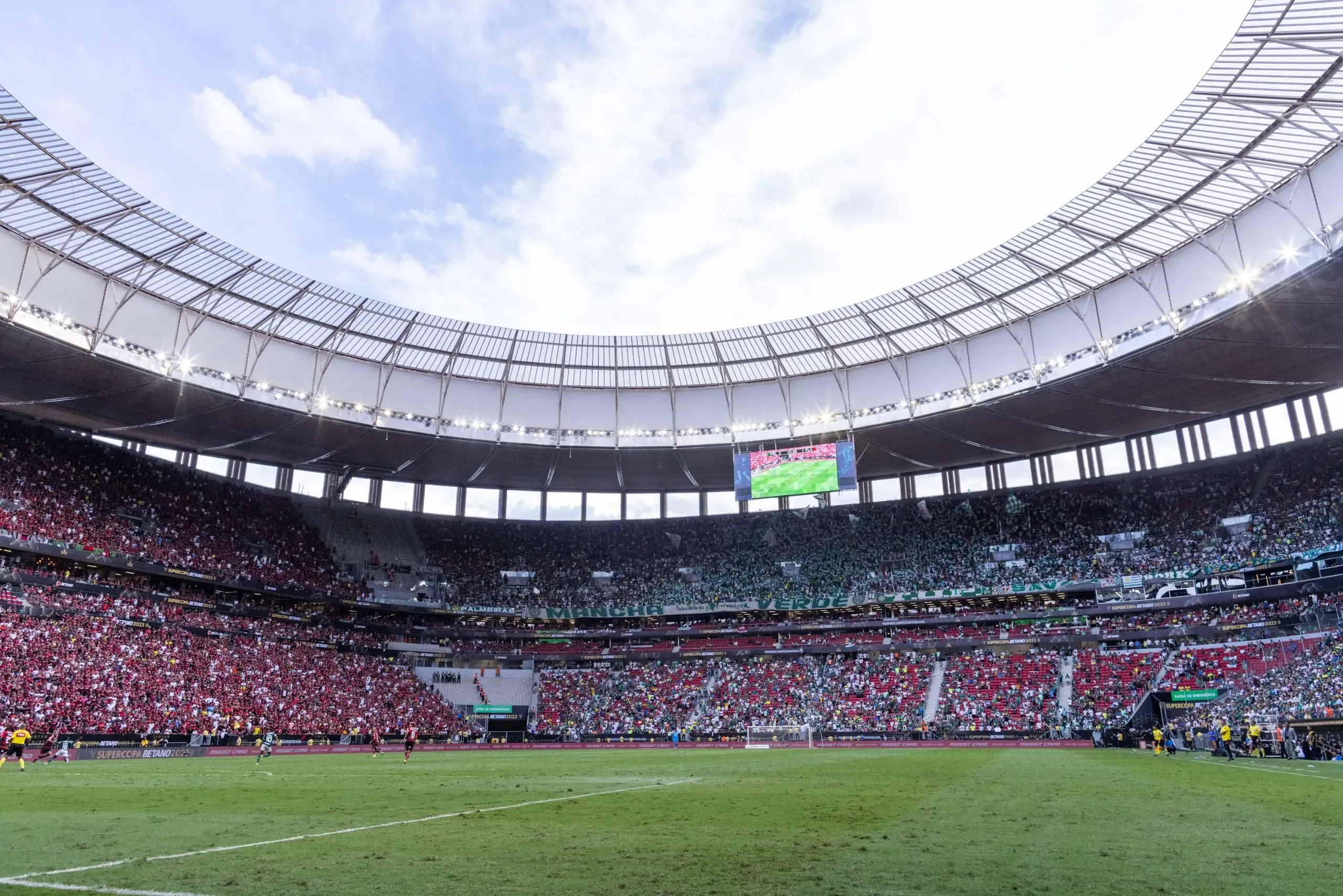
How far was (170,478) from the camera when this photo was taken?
56.5 meters

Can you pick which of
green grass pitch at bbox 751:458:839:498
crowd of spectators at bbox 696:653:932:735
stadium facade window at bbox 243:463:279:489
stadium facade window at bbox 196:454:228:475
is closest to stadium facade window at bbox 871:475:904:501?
crowd of spectators at bbox 696:653:932:735

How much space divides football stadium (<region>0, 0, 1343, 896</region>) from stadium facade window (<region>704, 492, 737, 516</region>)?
92cm

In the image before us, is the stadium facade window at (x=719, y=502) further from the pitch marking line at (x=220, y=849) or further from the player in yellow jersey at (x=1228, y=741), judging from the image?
the pitch marking line at (x=220, y=849)

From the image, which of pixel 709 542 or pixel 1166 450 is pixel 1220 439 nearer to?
pixel 1166 450

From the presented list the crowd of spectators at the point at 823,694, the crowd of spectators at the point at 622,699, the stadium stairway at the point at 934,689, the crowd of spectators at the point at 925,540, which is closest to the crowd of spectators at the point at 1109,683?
the crowd of spectators at the point at 925,540

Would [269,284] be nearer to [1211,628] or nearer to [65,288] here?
[65,288]

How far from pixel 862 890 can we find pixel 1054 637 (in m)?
53.2

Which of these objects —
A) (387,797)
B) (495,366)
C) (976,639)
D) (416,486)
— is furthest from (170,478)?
(976,639)

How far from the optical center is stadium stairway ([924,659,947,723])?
51.1m

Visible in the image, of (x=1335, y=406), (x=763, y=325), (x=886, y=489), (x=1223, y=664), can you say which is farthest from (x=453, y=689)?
(x=1335, y=406)

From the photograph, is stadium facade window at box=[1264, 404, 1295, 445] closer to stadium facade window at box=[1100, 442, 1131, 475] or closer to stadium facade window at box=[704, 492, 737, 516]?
stadium facade window at box=[1100, 442, 1131, 475]

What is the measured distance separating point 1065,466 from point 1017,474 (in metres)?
3.39

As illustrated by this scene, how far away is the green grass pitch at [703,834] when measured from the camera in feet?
24.0

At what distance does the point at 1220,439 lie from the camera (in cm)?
5647
